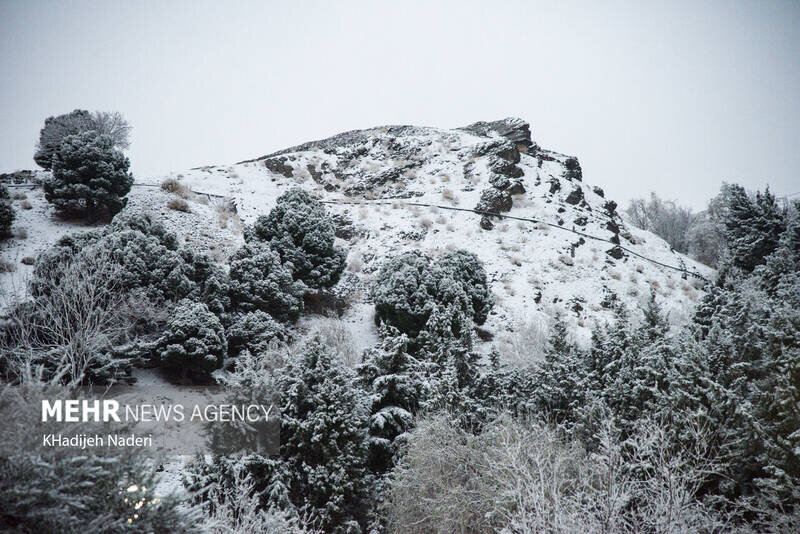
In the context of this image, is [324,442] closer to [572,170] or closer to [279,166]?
[279,166]

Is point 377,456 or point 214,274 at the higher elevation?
point 214,274

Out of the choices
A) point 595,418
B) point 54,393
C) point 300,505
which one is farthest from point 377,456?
point 54,393

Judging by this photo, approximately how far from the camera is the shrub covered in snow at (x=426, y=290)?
15.5 meters

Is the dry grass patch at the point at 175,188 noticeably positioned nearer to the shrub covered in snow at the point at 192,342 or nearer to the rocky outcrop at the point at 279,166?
the rocky outcrop at the point at 279,166

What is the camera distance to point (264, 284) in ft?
49.1

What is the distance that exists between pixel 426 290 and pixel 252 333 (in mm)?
6272

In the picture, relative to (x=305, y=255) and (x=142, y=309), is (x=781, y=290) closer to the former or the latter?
(x=305, y=255)

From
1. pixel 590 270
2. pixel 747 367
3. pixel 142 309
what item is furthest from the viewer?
pixel 590 270

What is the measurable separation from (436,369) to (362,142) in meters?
29.5

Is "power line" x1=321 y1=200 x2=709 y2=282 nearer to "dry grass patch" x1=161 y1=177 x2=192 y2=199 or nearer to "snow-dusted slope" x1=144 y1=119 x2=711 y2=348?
"snow-dusted slope" x1=144 y1=119 x2=711 y2=348

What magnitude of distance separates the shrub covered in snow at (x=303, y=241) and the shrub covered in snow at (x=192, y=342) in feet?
15.1

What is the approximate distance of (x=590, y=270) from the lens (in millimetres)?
22641

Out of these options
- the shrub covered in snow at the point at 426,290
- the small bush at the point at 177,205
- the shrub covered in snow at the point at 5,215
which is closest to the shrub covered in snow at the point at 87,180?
the small bush at the point at 177,205

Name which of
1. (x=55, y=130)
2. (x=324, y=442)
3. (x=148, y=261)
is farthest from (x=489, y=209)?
(x=55, y=130)
